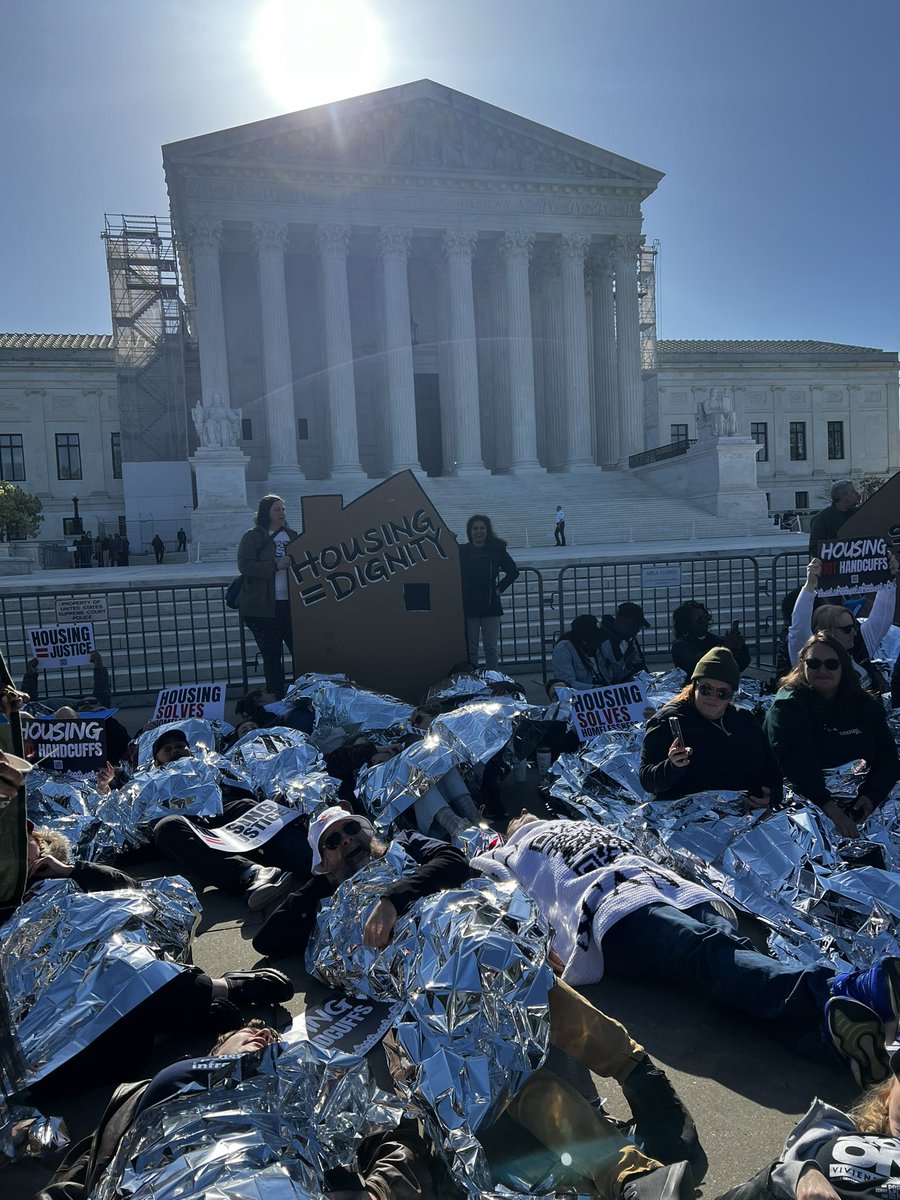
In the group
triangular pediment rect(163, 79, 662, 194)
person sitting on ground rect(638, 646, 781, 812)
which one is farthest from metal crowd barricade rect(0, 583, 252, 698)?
triangular pediment rect(163, 79, 662, 194)

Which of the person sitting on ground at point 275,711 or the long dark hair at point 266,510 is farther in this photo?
the long dark hair at point 266,510

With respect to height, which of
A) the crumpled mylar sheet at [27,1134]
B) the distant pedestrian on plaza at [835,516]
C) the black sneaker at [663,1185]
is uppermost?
the distant pedestrian on plaza at [835,516]

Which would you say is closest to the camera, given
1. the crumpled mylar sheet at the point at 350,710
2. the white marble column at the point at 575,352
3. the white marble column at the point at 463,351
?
the crumpled mylar sheet at the point at 350,710

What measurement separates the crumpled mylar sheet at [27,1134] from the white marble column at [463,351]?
99.3 feet

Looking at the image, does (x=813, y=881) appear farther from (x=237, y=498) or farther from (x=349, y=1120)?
(x=237, y=498)

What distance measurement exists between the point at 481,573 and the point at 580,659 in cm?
169

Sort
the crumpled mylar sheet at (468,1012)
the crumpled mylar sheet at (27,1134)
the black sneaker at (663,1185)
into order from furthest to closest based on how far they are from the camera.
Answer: the crumpled mylar sheet at (27,1134), the crumpled mylar sheet at (468,1012), the black sneaker at (663,1185)


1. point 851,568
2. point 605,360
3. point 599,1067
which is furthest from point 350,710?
point 605,360

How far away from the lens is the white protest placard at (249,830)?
447cm

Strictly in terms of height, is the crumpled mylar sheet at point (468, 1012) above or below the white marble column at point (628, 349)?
below

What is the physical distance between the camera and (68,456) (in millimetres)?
42500

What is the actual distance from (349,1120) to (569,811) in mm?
2889

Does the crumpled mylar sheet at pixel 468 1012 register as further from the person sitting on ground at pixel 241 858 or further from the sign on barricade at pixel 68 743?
the sign on barricade at pixel 68 743

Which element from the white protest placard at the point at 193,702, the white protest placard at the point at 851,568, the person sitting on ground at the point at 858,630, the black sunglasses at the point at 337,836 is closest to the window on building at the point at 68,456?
the white protest placard at the point at 193,702
